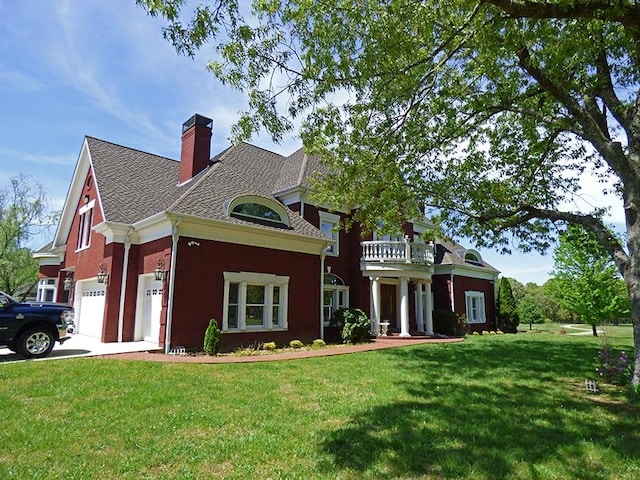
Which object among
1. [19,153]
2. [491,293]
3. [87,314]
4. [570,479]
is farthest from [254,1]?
[491,293]

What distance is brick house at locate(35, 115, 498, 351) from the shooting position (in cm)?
1281

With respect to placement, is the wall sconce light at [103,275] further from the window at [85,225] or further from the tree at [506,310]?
the tree at [506,310]

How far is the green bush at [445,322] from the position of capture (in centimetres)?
2112

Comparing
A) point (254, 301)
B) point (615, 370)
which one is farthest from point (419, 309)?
point (615, 370)

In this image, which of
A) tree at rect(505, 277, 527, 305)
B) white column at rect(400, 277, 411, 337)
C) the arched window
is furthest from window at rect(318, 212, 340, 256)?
tree at rect(505, 277, 527, 305)

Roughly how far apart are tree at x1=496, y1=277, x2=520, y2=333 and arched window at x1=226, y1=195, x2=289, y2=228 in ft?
57.7

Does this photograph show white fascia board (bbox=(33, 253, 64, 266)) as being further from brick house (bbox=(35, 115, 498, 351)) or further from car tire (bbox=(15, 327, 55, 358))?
car tire (bbox=(15, 327, 55, 358))

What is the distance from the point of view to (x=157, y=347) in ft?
40.7

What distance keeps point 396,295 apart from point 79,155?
17506mm

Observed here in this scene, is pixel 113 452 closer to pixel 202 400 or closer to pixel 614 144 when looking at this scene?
pixel 202 400

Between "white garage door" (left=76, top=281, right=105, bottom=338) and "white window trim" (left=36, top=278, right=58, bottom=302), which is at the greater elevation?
"white window trim" (left=36, top=278, right=58, bottom=302)

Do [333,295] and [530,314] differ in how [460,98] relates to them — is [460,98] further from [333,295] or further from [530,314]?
[530,314]

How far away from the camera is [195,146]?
679 inches

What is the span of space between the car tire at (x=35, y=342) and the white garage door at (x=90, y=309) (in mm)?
4298
